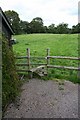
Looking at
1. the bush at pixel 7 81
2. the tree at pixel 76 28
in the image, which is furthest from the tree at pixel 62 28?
the bush at pixel 7 81

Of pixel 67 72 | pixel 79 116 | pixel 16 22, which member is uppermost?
pixel 16 22

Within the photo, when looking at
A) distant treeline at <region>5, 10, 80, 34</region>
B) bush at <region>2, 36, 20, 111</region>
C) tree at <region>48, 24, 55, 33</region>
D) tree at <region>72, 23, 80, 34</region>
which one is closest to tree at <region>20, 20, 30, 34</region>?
distant treeline at <region>5, 10, 80, 34</region>

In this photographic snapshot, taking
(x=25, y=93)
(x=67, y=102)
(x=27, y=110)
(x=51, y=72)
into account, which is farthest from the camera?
(x=51, y=72)

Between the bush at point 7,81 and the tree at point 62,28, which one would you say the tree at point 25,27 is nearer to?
the tree at point 62,28

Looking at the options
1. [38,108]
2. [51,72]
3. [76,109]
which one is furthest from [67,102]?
[51,72]

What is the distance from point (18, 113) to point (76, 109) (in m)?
2.07

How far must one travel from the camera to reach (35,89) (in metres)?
10.3

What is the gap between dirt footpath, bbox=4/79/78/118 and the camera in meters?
7.80

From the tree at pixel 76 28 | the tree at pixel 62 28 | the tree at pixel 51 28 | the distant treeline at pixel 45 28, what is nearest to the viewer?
the tree at pixel 76 28

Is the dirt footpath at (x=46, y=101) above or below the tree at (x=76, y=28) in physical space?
below

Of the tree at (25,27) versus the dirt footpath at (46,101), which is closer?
the dirt footpath at (46,101)

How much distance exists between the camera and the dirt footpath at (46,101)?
A: 780 cm

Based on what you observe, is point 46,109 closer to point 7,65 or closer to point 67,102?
point 67,102

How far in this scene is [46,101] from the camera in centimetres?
892
